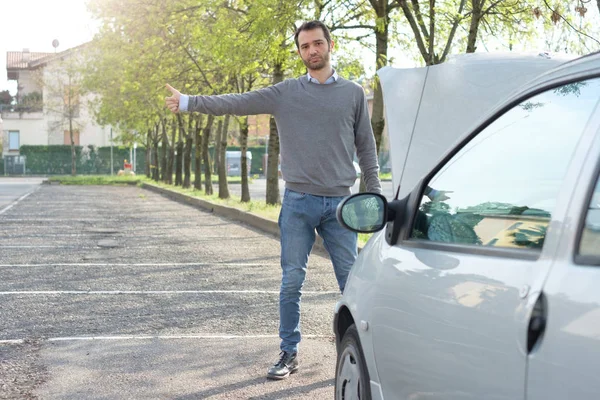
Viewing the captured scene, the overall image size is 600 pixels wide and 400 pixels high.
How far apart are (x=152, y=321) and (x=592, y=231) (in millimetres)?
5976

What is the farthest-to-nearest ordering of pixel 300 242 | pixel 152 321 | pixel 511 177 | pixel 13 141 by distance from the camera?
1. pixel 13 141
2. pixel 152 321
3. pixel 300 242
4. pixel 511 177

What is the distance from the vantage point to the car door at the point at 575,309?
208cm

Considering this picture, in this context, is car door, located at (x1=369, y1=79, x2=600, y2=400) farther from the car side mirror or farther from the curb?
the curb

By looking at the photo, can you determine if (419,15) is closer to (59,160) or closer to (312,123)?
(312,123)

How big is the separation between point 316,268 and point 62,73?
6197cm

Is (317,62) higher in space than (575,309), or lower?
higher

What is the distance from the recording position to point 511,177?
9.43 ft

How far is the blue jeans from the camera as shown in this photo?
5758 millimetres

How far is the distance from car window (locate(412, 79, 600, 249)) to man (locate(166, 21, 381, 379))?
2.28m

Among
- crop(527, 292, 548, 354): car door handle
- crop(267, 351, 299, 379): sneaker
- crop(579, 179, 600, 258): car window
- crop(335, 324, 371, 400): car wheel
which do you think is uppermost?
crop(579, 179, 600, 258): car window

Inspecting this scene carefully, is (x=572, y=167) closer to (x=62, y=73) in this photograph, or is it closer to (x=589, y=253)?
(x=589, y=253)

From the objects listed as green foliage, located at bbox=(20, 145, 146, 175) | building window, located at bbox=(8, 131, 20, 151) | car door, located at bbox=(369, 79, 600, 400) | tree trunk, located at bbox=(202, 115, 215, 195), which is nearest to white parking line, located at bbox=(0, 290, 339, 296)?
car door, located at bbox=(369, 79, 600, 400)

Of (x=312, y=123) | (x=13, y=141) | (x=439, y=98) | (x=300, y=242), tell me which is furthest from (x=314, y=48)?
(x=13, y=141)

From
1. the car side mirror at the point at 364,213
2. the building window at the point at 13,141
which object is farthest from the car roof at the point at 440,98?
the building window at the point at 13,141
